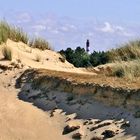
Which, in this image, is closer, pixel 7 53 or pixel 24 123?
pixel 24 123

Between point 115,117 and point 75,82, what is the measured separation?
7.54 feet

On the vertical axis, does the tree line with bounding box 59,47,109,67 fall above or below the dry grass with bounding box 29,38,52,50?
below

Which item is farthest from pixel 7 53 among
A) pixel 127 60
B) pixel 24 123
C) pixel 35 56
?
pixel 24 123

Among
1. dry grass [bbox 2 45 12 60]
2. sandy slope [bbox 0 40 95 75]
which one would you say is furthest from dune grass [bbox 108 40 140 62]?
dry grass [bbox 2 45 12 60]

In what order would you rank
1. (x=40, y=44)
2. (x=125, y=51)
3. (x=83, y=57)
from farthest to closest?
1. (x=83, y=57)
2. (x=40, y=44)
3. (x=125, y=51)

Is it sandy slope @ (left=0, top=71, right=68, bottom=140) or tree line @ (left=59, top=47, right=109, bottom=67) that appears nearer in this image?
sandy slope @ (left=0, top=71, right=68, bottom=140)

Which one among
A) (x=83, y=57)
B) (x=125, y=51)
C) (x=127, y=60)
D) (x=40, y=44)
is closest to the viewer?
(x=127, y=60)

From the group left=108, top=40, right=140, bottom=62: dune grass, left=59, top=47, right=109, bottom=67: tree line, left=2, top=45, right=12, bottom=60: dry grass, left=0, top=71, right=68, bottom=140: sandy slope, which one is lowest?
left=59, top=47, right=109, bottom=67: tree line

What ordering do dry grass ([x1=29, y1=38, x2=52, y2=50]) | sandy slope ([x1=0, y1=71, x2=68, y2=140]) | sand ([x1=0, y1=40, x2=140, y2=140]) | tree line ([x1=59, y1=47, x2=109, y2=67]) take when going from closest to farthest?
sand ([x1=0, y1=40, x2=140, y2=140]) → sandy slope ([x1=0, y1=71, x2=68, y2=140]) → dry grass ([x1=29, y1=38, x2=52, y2=50]) → tree line ([x1=59, y1=47, x2=109, y2=67])

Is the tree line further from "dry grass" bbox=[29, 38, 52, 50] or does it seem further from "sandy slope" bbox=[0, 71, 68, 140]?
"sandy slope" bbox=[0, 71, 68, 140]

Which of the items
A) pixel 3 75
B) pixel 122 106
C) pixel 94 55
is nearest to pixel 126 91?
pixel 122 106

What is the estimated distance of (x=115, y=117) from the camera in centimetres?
1146

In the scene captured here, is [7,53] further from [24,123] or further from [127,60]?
[24,123]

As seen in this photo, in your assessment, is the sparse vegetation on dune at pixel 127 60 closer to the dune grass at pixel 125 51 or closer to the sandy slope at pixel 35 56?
the dune grass at pixel 125 51
